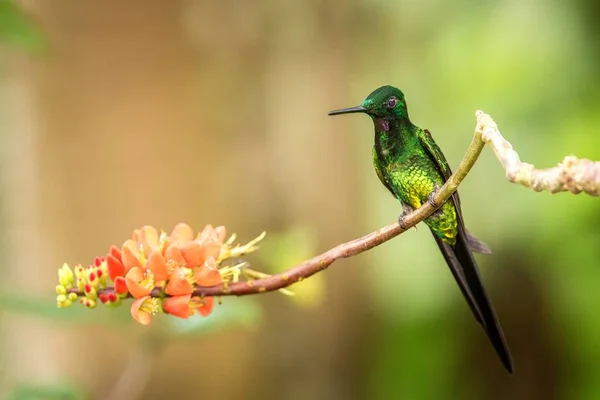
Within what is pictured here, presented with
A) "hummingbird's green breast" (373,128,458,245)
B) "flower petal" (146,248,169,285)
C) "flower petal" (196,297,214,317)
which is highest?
"hummingbird's green breast" (373,128,458,245)

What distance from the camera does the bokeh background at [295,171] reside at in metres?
1.74

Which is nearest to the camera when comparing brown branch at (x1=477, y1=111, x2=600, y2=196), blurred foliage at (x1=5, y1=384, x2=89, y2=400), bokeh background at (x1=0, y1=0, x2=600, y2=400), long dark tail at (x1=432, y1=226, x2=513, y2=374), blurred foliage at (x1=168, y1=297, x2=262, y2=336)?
brown branch at (x1=477, y1=111, x2=600, y2=196)

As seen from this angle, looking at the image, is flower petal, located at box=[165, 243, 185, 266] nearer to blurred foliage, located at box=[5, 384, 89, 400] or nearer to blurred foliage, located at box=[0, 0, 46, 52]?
blurred foliage, located at box=[5, 384, 89, 400]

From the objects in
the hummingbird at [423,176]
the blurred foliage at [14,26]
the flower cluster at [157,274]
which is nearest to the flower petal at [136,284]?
the flower cluster at [157,274]

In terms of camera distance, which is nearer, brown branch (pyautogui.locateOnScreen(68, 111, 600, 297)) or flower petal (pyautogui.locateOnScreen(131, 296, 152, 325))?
brown branch (pyautogui.locateOnScreen(68, 111, 600, 297))

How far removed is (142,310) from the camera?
0.45 meters

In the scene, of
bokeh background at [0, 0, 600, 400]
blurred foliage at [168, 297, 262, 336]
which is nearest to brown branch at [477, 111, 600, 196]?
blurred foliage at [168, 297, 262, 336]

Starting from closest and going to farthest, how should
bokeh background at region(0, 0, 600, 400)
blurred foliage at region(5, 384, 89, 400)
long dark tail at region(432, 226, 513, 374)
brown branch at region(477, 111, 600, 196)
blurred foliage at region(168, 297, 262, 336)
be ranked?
brown branch at region(477, 111, 600, 196) < long dark tail at region(432, 226, 513, 374) < blurred foliage at region(5, 384, 89, 400) < blurred foliage at region(168, 297, 262, 336) < bokeh background at region(0, 0, 600, 400)

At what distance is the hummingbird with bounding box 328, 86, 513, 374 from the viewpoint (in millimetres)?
438

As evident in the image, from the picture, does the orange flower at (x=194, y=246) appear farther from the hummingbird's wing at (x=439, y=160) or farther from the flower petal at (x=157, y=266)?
the hummingbird's wing at (x=439, y=160)

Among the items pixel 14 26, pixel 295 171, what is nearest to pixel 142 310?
pixel 14 26

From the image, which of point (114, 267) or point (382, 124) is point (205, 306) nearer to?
point (114, 267)

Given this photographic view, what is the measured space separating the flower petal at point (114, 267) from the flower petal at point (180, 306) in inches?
1.6

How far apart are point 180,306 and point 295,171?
1422mm
